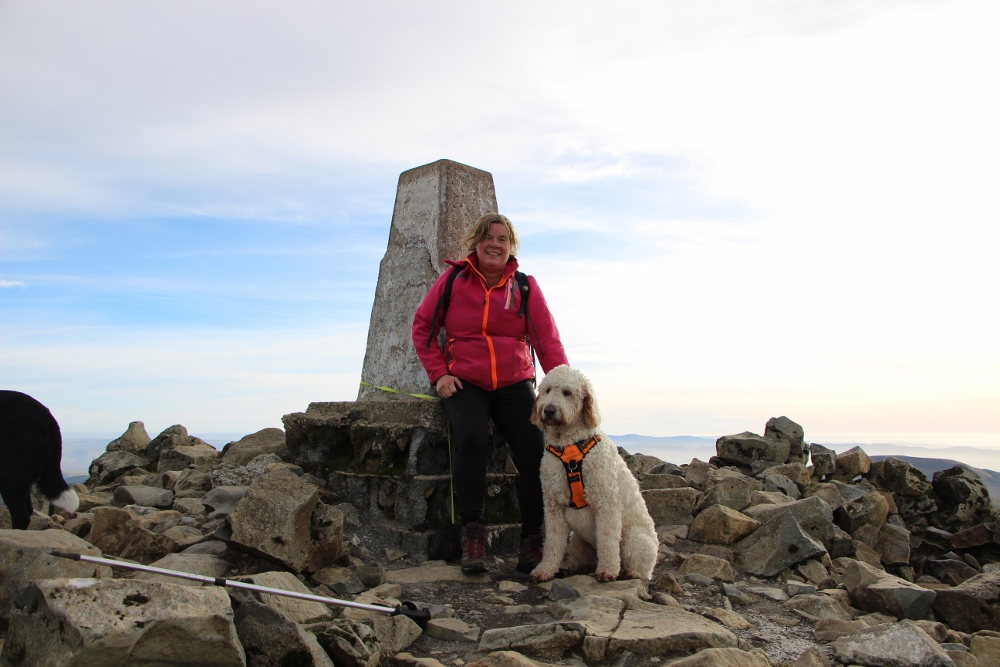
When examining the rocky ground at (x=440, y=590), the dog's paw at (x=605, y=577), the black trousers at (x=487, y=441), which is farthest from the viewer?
the black trousers at (x=487, y=441)

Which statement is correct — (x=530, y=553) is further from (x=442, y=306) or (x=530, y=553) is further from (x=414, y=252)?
(x=414, y=252)

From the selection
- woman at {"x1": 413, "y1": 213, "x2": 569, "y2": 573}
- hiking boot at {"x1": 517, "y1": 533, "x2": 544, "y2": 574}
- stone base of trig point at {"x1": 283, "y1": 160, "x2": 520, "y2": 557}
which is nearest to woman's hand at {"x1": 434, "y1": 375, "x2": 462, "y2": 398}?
woman at {"x1": 413, "y1": 213, "x2": 569, "y2": 573}

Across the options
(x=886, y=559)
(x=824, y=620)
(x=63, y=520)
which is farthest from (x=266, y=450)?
(x=886, y=559)

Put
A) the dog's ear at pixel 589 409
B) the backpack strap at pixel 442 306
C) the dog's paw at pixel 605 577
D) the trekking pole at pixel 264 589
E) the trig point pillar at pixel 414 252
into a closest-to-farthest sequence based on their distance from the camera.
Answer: the trekking pole at pixel 264 589 < the dog's paw at pixel 605 577 < the dog's ear at pixel 589 409 < the backpack strap at pixel 442 306 < the trig point pillar at pixel 414 252

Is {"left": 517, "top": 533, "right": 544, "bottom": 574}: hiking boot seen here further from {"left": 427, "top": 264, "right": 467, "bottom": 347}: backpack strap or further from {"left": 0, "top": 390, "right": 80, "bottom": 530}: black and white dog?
{"left": 0, "top": 390, "right": 80, "bottom": 530}: black and white dog

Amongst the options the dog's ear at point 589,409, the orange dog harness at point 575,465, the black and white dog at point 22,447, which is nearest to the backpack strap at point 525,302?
the dog's ear at point 589,409

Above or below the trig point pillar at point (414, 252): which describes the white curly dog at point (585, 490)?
below

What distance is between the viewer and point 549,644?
461 centimetres

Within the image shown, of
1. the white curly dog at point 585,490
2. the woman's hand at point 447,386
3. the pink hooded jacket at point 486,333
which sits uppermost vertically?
the pink hooded jacket at point 486,333

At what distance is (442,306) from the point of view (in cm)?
659

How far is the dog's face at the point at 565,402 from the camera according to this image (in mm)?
5906

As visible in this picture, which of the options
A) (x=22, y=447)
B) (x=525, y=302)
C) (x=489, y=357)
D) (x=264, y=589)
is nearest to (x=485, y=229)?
(x=525, y=302)

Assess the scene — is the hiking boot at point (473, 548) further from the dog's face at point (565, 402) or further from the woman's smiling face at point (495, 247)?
the woman's smiling face at point (495, 247)

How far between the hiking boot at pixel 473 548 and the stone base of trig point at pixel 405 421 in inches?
21.6
